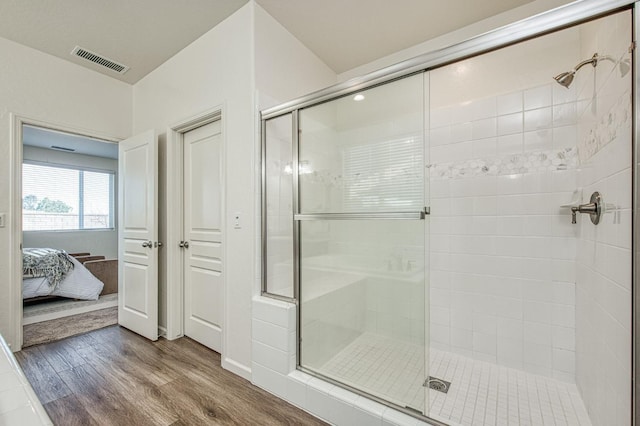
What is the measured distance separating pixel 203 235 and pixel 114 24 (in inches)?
71.4

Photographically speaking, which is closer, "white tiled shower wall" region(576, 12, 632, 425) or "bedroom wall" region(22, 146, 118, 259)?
"white tiled shower wall" region(576, 12, 632, 425)

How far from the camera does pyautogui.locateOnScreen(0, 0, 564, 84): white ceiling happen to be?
6.79 feet

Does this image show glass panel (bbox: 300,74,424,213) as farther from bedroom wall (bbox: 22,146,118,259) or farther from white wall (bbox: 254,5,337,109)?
bedroom wall (bbox: 22,146,118,259)

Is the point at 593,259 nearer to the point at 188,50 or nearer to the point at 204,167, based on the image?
the point at 204,167

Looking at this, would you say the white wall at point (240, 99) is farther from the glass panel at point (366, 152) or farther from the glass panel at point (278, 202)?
the glass panel at point (366, 152)

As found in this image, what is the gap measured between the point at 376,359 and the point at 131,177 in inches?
114

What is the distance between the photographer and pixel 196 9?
211 centimetres

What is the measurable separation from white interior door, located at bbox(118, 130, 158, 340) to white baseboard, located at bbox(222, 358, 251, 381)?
92cm

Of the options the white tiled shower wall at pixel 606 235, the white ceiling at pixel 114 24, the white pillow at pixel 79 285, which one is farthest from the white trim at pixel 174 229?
the white tiled shower wall at pixel 606 235

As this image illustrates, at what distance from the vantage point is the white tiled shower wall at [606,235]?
44.2 inches

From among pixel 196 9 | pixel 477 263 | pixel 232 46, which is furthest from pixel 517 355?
pixel 196 9

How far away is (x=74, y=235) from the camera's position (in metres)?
5.59

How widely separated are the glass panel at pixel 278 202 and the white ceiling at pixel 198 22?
92cm

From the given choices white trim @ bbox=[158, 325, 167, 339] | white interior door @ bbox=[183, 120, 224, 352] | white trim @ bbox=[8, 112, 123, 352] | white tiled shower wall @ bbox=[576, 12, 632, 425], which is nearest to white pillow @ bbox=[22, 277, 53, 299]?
white trim @ bbox=[8, 112, 123, 352]
